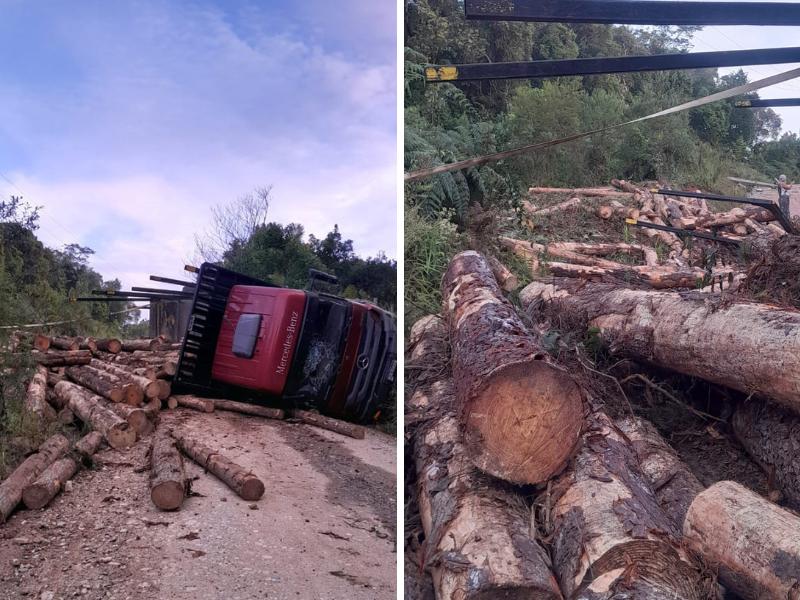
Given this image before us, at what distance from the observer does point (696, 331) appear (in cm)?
215

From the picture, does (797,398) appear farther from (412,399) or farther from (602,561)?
(412,399)

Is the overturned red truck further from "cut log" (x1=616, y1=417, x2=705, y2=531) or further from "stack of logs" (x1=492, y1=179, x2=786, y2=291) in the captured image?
"cut log" (x1=616, y1=417, x2=705, y2=531)

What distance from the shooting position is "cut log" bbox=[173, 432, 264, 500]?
12.1ft

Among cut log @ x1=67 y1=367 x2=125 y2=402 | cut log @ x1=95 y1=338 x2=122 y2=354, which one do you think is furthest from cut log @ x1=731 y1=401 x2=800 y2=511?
cut log @ x1=95 y1=338 x2=122 y2=354

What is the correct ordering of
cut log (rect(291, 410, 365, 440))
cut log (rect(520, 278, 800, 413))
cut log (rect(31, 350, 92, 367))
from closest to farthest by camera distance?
cut log (rect(520, 278, 800, 413)) < cut log (rect(291, 410, 365, 440)) < cut log (rect(31, 350, 92, 367))

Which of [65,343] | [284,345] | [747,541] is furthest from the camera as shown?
[65,343]

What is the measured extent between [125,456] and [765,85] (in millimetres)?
3975

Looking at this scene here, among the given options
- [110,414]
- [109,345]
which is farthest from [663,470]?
[109,345]

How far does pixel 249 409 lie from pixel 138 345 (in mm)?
2890

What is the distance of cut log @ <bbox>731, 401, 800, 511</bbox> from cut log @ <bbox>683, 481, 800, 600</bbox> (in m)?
0.12

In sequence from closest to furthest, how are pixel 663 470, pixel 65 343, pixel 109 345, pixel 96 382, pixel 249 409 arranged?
1. pixel 663 470
2. pixel 249 409
3. pixel 96 382
4. pixel 65 343
5. pixel 109 345

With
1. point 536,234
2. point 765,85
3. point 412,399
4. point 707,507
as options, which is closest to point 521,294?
point 536,234

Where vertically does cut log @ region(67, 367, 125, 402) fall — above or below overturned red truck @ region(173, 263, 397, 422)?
below

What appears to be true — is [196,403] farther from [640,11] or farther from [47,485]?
[640,11]
